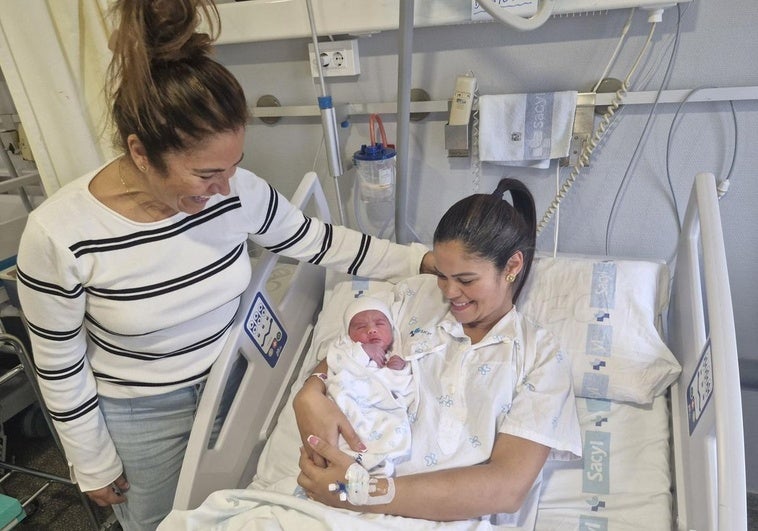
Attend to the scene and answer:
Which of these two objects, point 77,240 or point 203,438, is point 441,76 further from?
point 203,438

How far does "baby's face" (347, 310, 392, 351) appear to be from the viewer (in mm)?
1445

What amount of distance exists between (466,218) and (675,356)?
739 millimetres

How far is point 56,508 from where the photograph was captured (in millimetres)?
2244

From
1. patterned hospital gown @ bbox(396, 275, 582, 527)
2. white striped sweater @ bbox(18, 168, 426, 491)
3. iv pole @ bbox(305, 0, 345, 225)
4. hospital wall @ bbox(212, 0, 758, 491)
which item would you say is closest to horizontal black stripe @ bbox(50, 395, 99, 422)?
white striped sweater @ bbox(18, 168, 426, 491)

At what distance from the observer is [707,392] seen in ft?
3.52

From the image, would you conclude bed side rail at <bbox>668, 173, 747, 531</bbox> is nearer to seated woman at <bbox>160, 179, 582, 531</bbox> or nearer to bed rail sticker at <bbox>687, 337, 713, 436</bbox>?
bed rail sticker at <bbox>687, 337, 713, 436</bbox>

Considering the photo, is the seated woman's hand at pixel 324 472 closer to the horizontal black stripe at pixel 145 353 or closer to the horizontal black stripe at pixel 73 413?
the horizontal black stripe at pixel 145 353

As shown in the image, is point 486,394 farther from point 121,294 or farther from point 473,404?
point 121,294

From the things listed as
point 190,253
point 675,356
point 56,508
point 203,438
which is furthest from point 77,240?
point 56,508

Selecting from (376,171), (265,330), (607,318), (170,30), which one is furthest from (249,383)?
(607,318)

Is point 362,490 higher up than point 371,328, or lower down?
lower down

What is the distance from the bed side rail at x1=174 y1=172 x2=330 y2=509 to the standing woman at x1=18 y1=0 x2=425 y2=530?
74mm

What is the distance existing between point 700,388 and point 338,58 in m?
1.40

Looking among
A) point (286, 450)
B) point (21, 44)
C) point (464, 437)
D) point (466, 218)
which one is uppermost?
point (21, 44)
